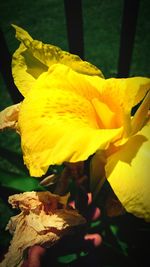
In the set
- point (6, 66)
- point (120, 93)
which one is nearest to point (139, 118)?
point (120, 93)

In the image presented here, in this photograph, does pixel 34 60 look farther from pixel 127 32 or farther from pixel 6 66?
pixel 127 32

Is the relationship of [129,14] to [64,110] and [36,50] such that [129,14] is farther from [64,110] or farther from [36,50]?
[64,110]

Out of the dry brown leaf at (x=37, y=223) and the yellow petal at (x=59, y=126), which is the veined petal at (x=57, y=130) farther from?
the dry brown leaf at (x=37, y=223)

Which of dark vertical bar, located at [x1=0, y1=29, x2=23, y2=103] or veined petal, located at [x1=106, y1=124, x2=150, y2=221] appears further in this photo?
dark vertical bar, located at [x1=0, y1=29, x2=23, y2=103]

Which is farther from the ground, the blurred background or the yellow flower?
the yellow flower

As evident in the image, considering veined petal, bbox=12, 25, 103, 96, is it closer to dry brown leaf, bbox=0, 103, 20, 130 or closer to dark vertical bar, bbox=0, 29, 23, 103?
dry brown leaf, bbox=0, 103, 20, 130

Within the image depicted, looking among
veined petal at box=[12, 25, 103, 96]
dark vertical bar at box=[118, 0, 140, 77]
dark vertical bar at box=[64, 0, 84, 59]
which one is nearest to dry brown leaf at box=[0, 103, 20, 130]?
veined petal at box=[12, 25, 103, 96]
